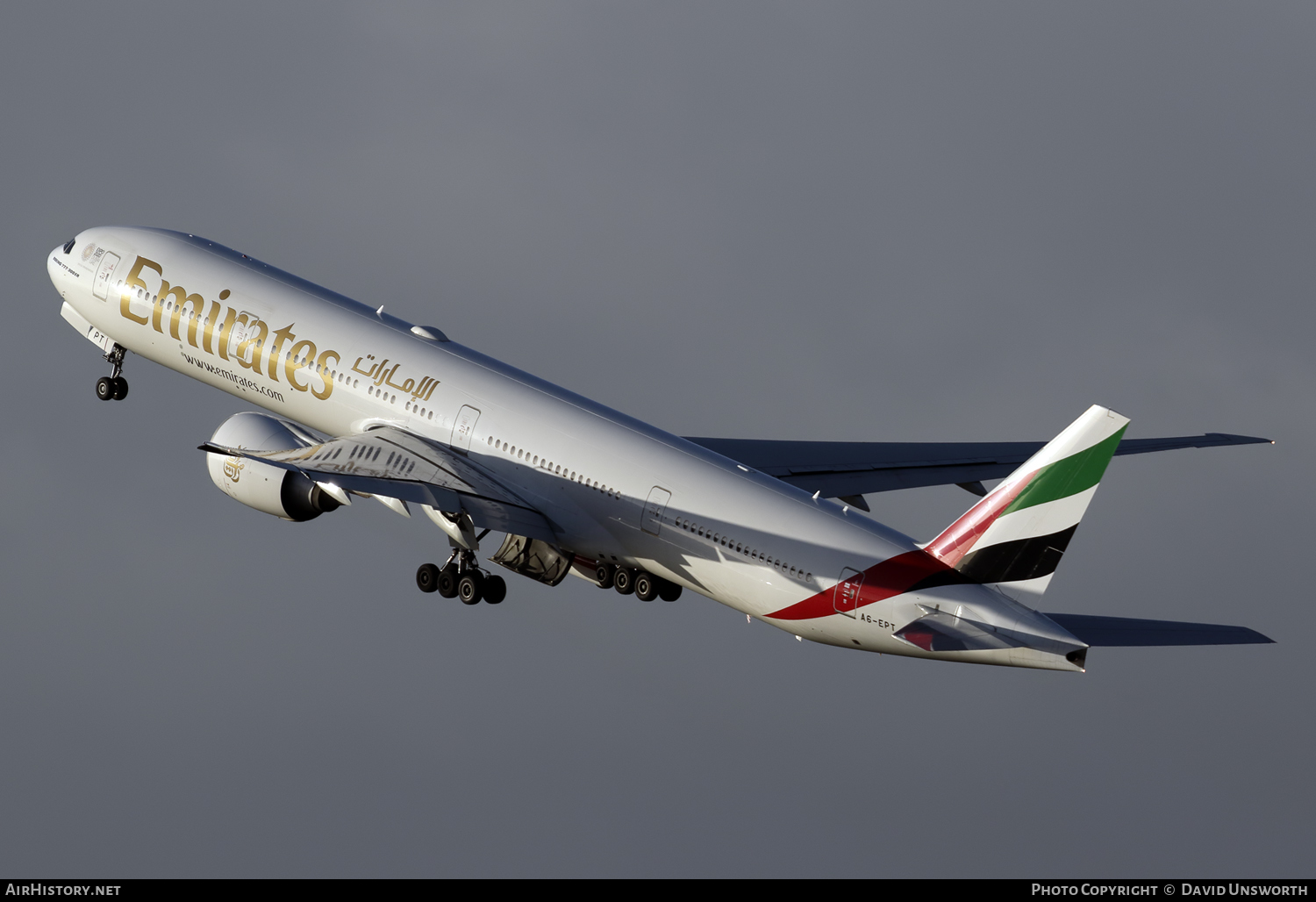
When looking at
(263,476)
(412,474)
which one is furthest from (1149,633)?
(263,476)

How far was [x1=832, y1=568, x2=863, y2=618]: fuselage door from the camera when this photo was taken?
39.6 m

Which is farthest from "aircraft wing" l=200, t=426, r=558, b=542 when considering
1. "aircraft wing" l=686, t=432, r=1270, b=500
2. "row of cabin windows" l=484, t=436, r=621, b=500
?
"aircraft wing" l=686, t=432, r=1270, b=500

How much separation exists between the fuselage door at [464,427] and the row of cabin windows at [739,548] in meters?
6.01

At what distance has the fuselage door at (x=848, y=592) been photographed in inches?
1559

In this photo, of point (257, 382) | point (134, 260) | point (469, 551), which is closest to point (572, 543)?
point (469, 551)

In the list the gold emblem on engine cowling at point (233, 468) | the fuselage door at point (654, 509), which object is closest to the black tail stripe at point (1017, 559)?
the fuselage door at point (654, 509)

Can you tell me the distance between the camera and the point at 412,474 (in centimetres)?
4412

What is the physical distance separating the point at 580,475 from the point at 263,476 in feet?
24.2

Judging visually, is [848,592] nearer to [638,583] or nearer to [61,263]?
Answer: [638,583]

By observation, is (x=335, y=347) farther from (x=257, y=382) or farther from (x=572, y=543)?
(x=572, y=543)

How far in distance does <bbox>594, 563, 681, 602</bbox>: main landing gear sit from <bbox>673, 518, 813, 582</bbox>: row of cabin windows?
2.90m

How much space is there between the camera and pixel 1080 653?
36938mm

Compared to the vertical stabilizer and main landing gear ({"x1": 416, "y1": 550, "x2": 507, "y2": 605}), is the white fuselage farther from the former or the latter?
main landing gear ({"x1": 416, "y1": 550, "x2": 507, "y2": 605})

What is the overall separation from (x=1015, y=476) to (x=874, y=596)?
407 centimetres
